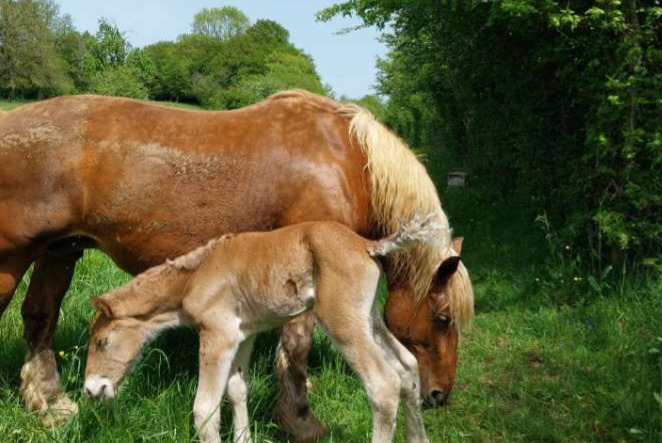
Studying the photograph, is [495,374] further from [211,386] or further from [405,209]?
[211,386]

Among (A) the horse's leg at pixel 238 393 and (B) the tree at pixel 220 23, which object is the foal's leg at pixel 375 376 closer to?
(A) the horse's leg at pixel 238 393

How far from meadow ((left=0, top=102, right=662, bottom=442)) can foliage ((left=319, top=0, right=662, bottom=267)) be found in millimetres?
568

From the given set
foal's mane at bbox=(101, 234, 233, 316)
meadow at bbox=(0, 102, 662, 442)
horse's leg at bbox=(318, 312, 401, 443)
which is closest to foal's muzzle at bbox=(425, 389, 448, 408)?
meadow at bbox=(0, 102, 662, 442)

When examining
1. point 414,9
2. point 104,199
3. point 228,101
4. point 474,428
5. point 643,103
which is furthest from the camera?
point 228,101

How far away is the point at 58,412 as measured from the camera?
147 inches

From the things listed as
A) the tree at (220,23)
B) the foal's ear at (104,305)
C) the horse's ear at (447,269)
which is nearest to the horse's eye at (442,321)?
the horse's ear at (447,269)

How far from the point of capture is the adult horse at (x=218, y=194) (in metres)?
3.62

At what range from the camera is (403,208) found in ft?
12.2

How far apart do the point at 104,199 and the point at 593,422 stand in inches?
127

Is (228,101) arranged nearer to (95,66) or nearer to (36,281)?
(95,66)

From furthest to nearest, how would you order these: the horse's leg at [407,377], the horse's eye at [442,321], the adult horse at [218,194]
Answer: the horse's eye at [442,321], the adult horse at [218,194], the horse's leg at [407,377]

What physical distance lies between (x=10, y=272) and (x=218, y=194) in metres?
1.33

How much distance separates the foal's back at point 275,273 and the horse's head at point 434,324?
0.74 meters

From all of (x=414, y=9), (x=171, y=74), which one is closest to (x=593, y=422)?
(x=414, y=9)
